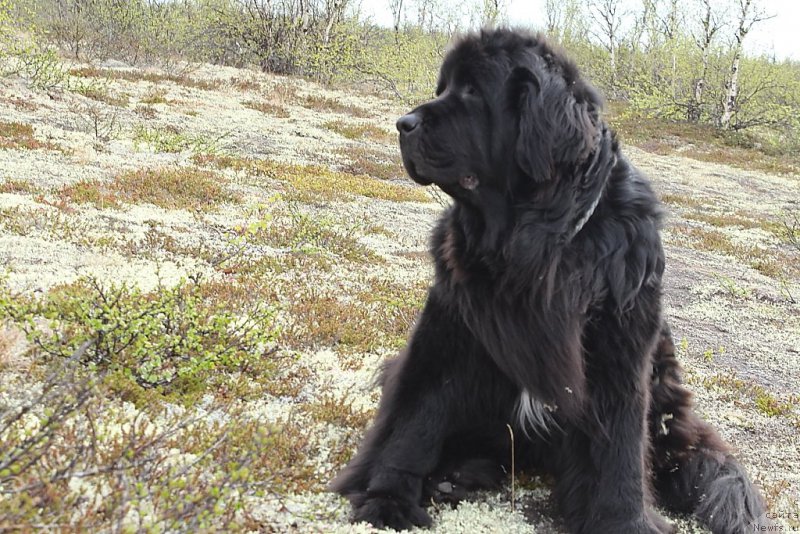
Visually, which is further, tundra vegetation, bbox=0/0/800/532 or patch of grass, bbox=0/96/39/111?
patch of grass, bbox=0/96/39/111

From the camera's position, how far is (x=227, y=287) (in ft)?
17.6

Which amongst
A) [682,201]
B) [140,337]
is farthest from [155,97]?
[140,337]

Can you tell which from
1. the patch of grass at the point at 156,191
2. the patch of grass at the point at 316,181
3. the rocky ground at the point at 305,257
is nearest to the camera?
the rocky ground at the point at 305,257

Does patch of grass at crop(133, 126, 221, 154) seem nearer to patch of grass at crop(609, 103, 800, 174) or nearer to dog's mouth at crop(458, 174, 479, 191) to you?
dog's mouth at crop(458, 174, 479, 191)

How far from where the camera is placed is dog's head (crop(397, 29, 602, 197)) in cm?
259

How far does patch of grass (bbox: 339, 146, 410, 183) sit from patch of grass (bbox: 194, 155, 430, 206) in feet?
3.14

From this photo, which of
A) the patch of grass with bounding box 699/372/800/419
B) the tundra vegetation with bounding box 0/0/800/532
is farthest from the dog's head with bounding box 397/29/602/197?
the patch of grass with bounding box 699/372/800/419

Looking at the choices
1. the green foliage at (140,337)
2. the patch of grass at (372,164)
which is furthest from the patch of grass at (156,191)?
the patch of grass at (372,164)

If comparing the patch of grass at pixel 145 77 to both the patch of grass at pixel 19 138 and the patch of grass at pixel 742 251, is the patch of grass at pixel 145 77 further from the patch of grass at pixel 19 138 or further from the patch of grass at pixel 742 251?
the patch of grass at pixel 742 251

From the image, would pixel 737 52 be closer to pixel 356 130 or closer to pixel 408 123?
pixel 356 130

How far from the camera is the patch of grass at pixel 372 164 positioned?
44.2ft

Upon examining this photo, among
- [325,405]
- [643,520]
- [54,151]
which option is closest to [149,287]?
[325,405]

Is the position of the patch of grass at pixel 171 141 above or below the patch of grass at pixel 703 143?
below

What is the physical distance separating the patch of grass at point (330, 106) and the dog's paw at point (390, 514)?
18675 millimetres
